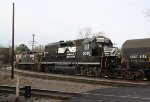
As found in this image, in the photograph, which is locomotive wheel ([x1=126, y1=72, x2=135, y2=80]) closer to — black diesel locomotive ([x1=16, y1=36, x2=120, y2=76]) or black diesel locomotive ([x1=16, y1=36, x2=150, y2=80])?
black diesel locomotive ([x1=16, y1=36, x2=150, y2=80])

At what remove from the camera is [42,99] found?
1471cm

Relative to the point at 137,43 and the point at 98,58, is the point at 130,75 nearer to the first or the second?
the point at 137,43

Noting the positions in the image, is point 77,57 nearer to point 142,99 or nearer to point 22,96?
point 22,96

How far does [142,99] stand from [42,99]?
15.2 feet

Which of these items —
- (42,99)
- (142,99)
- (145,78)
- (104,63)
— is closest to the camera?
(142,99)

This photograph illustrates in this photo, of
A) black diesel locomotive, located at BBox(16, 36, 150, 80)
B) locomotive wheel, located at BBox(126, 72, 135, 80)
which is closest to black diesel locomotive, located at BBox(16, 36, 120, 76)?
black diesel locomotive, located at BBox(16, 36, 150, 80)

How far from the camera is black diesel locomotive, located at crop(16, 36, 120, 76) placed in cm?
2833

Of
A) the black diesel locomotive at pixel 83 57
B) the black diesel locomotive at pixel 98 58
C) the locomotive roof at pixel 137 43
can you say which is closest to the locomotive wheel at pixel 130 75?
the black diesel locomotive at pixel 98 58

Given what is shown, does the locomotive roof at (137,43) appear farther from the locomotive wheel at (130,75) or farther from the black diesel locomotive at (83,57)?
the black diesel locomotive at (83,57)

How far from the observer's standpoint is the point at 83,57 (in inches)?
1203

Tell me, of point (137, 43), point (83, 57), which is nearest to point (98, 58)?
point (83, 57)

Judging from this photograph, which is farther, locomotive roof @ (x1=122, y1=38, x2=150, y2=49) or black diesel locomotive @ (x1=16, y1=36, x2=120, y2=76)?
black diesel locomotive @ (x1=16, y1=36, x2=120, y2=76)

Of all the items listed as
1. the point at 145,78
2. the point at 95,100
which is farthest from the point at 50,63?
the point at 95,100

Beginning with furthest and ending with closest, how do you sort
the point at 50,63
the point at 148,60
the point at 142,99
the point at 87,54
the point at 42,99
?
1. the point at 50,63
2. the point at 87,54
3. the point at 148,60
4. the point at 42,99
5. the point at 142,99
